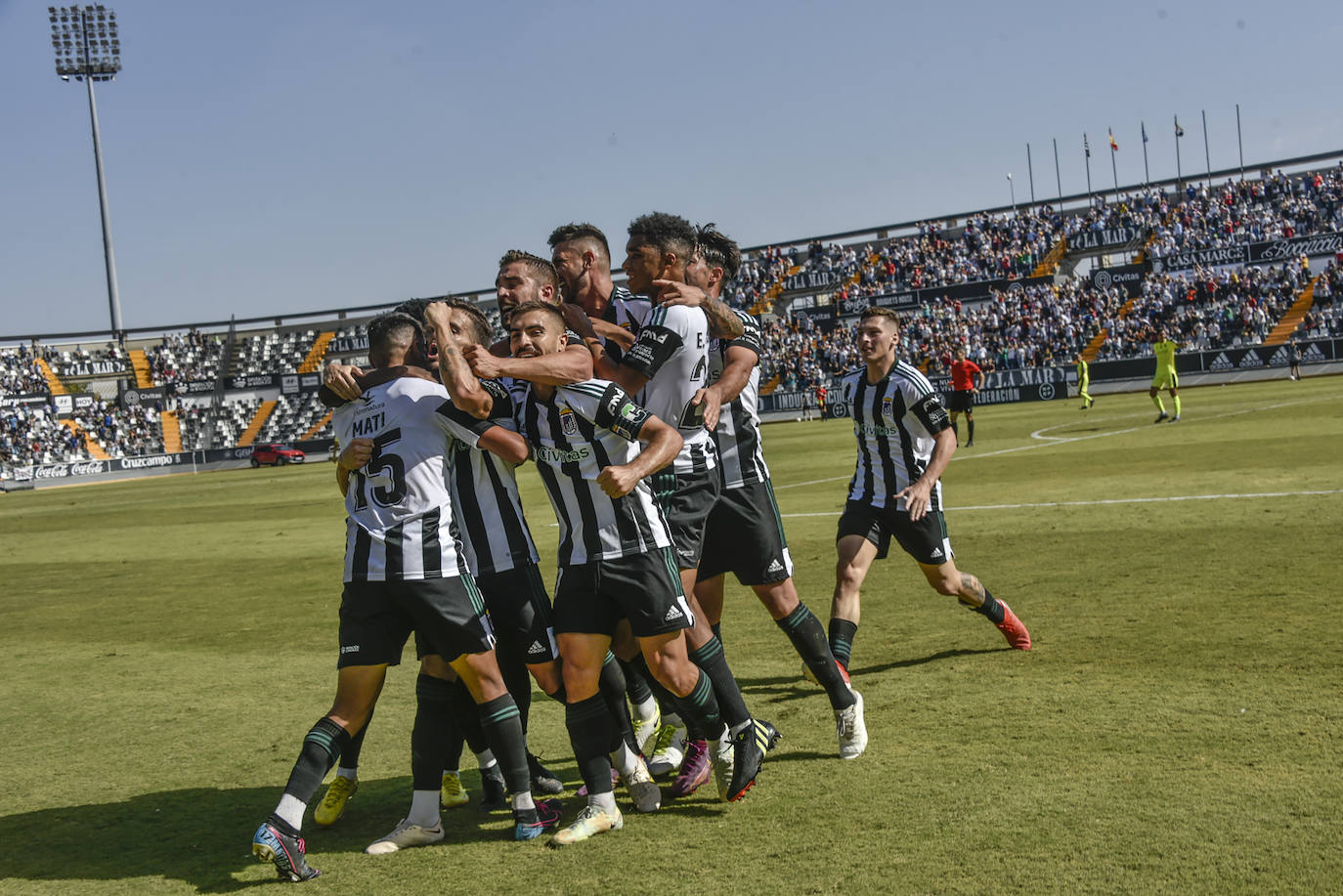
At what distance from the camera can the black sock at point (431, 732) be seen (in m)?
4.71

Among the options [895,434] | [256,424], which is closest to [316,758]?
[895,434]

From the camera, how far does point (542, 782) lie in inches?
206

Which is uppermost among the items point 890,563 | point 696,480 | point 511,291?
point 511,291

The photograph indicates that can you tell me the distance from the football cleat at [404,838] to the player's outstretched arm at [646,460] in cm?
160

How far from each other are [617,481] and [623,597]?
507 mm

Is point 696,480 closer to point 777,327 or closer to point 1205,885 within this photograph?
point 1205,885

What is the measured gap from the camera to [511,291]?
523 centimetres

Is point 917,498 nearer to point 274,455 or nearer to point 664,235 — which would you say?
point 664,235

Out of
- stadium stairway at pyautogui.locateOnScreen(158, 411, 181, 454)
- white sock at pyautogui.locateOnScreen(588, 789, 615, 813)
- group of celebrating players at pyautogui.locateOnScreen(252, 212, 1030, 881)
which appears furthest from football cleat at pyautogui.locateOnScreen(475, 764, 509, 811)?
stadium stairway at pyautogui.locateOnScreen(158, 411, 181, 454)

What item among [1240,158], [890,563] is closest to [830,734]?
[890,563]

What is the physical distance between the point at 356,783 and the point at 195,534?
16614mm

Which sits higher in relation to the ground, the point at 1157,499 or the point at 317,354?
the point at 317,354

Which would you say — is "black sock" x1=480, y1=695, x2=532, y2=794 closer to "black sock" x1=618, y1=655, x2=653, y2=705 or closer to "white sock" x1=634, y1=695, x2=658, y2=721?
"black sock" x1=618, y1=655, x2=653, y2=705

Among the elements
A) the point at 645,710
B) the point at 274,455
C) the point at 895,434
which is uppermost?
the point at 895,434
